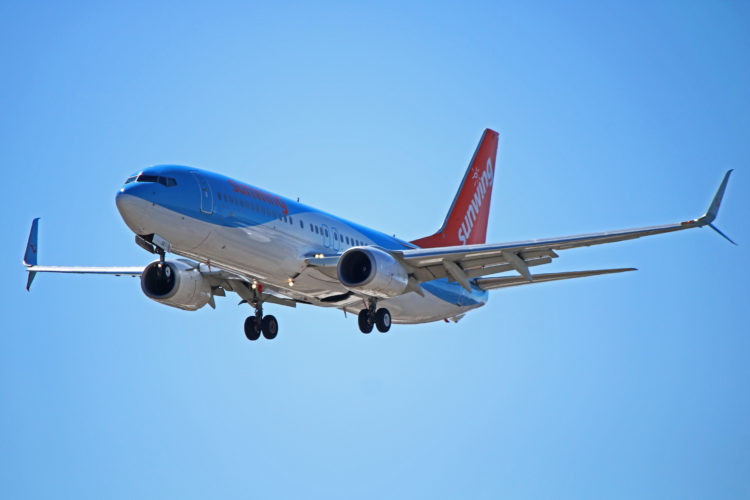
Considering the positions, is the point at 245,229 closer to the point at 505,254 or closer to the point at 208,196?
the point at 208,196

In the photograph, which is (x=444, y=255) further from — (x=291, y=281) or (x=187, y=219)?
(x=187, y=219)

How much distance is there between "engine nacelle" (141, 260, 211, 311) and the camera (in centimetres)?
3622

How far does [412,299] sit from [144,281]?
9909 mm

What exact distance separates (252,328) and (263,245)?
22.8 feet

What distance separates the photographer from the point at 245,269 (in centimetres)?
3369

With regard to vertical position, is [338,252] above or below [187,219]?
above

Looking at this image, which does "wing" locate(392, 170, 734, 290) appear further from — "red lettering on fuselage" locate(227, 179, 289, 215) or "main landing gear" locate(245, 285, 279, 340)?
"main landing gear" locate(245, 285, 279, 340)

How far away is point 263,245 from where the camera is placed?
108 feet

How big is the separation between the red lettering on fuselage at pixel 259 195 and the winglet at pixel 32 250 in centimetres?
1275

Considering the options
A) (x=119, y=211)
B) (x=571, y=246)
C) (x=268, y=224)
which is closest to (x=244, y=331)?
(x=268, y=224)

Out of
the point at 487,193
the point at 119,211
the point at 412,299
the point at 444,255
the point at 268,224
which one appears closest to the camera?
the point at 119,211

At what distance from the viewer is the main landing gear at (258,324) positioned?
39125 millimetres

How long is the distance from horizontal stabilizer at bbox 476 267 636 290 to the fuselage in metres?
2.76

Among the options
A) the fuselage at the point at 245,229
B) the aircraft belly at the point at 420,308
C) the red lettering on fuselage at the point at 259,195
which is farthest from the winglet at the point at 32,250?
the aircraft belly at the point at 420,308
